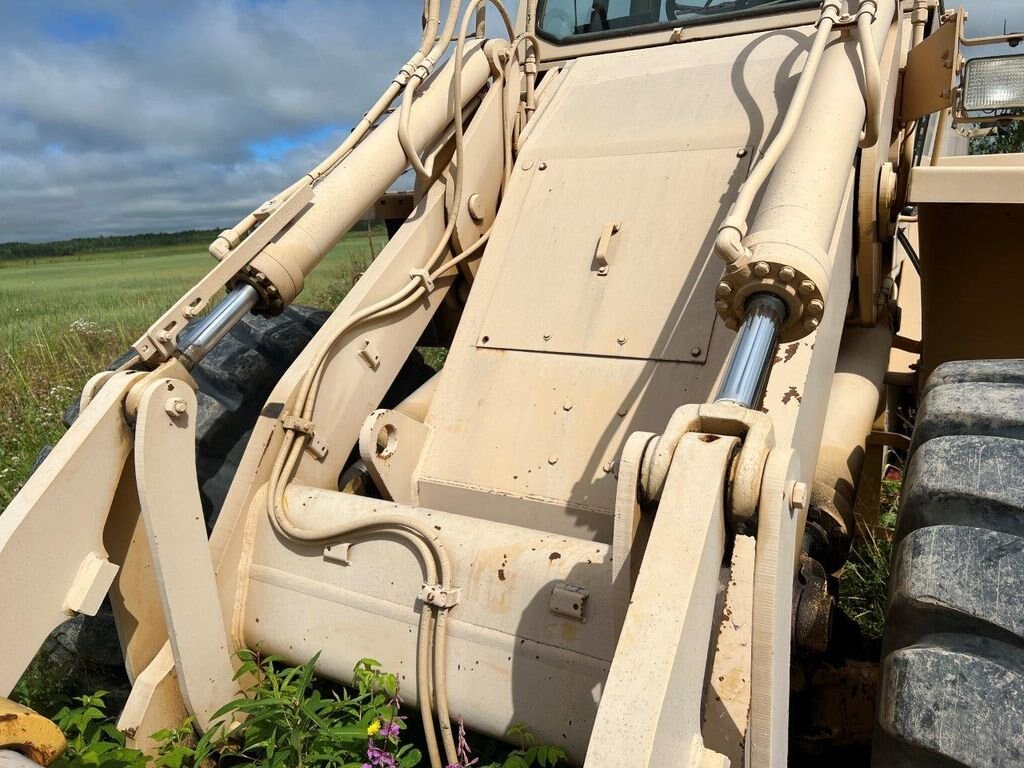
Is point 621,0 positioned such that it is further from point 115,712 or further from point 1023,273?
point 115,712

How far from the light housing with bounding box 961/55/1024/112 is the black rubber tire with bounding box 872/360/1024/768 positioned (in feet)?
5.00

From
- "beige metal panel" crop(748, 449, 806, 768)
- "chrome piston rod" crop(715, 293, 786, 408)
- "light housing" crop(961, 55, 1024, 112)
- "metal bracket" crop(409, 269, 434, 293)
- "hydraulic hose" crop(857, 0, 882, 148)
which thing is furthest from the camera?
"light housing" crop(961, 55, 1024, 112)

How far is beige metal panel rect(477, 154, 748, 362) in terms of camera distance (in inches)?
90.3

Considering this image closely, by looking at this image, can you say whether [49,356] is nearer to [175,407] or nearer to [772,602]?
[175,407]

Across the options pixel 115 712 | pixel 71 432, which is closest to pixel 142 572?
pixel 71 432

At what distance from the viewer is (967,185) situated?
2.19 metres

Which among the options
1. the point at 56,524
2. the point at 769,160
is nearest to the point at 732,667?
the point at 769,160

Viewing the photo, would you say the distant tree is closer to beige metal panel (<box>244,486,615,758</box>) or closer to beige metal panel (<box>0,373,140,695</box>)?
beige metal panel (<box>244,486,615,758</box>)

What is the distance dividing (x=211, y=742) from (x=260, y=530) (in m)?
0.48

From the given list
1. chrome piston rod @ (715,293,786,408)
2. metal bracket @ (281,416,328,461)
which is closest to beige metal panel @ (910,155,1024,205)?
chrome piston rod @ (715,293,786,408)

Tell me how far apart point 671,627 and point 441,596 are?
811mm

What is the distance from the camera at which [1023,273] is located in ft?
8.87

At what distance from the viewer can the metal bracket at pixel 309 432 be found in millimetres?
2197

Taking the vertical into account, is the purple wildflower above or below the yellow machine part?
above
